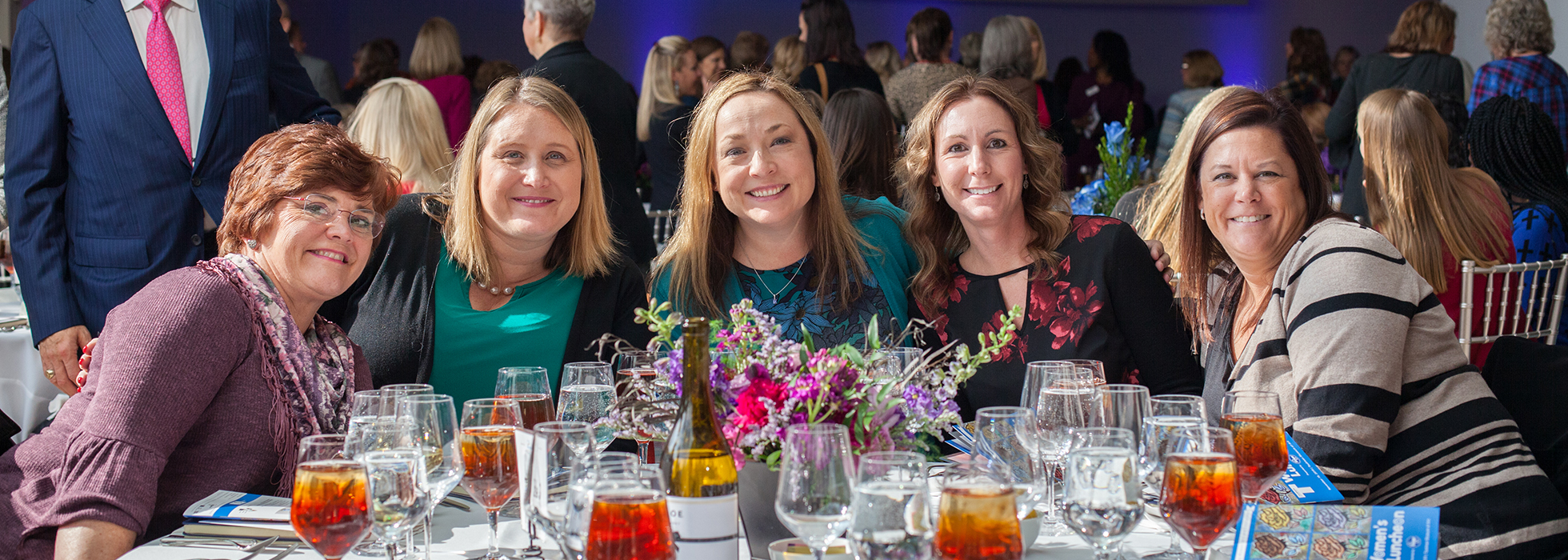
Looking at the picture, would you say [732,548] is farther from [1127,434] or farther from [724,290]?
[724,290]

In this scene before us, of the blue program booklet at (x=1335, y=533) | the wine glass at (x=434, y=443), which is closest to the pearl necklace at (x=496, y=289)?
the wine glass at (x=434, y=443)

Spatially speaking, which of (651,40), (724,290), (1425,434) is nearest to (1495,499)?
(1425,434)

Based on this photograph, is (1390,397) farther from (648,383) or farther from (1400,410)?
(648,383)

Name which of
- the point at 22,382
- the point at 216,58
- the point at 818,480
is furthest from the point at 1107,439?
the point at 22,382

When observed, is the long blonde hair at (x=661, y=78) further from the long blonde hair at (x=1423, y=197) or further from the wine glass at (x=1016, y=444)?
the wine glass at (x=1016, y=444)

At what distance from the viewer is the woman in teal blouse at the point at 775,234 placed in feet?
7.88

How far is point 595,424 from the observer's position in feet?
5.33

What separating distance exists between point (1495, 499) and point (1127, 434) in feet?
2.76

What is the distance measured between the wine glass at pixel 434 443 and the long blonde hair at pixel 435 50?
4.30 metres

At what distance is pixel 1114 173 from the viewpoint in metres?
3.59

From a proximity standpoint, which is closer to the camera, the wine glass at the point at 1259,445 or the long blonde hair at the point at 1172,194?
the wine glass at the point at 1259,445

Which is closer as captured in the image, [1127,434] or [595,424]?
[1127,434]

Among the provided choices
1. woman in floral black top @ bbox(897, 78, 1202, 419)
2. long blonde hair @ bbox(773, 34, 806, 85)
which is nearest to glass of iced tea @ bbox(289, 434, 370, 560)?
woman in floral black top @ bbox(897, 78, 1202, 419)

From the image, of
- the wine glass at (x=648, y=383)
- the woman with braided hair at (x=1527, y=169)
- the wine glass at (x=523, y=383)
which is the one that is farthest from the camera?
the woman with braided hair at (x=1527, y=169)
